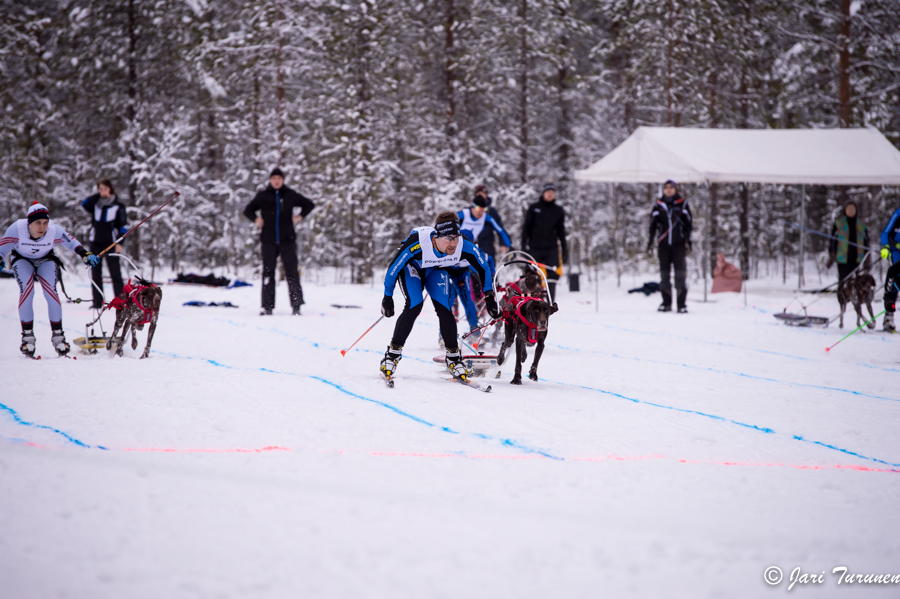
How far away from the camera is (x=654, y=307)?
45.4 ft

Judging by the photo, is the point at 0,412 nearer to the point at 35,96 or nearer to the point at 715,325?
the point at 715,325

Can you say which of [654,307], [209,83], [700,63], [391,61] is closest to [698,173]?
[654,307]

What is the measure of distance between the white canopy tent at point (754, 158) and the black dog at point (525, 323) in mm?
8620

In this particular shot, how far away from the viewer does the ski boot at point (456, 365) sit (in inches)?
245

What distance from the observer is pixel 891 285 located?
369 inches

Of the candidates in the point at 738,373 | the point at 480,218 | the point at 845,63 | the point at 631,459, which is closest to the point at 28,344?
the point at 480,218

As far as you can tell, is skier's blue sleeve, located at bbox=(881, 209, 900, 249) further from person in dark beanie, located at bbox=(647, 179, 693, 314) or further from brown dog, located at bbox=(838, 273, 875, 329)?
person in dark beanie, located at bbox=(647, 179, 693, 314)

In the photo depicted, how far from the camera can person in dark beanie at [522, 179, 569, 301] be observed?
37.4ft

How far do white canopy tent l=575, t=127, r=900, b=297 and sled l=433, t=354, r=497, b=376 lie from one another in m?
8.76

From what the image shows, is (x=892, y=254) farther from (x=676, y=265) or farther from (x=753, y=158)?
(x=753, y=158)

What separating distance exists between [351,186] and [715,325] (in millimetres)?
10453

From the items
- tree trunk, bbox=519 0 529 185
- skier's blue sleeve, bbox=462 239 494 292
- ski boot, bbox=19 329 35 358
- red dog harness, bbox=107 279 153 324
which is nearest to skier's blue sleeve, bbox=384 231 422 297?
skier's blue sleeve, bbox=462 239 494 292

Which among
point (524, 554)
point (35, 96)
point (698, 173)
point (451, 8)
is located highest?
point (451, 8)

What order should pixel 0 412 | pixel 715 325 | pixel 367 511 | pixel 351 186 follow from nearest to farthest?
1. pixel 367 511
2. pixel 0 412
3. pixel 715 325
4. pixel 351 186
